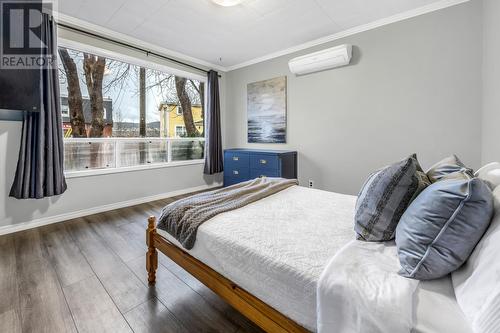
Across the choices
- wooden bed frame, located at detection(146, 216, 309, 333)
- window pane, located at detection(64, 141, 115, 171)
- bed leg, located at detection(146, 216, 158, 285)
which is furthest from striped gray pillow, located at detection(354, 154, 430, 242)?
window pane, located at detection(64, 141, 115, 171)

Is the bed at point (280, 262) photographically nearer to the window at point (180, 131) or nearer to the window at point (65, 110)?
the window at point (65, 110)

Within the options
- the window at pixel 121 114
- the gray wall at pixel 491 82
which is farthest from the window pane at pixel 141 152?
the gray wall at pixel 491 82

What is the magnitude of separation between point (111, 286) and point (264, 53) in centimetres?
381

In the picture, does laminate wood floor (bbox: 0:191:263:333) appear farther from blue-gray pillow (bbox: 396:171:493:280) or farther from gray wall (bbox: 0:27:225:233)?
blue-gray pillow (bbox: 396:171:493:280)

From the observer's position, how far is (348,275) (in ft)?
3.02

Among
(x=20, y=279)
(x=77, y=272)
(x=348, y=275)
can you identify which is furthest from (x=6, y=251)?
(x=348, y=275)

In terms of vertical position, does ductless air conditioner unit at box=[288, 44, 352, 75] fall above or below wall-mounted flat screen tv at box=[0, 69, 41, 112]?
above

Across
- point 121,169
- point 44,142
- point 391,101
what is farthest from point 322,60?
point 44,142

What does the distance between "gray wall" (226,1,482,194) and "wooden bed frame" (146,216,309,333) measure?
103 inches

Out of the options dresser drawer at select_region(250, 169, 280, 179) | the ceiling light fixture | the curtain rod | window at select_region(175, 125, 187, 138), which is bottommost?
dresser drawer at select_region(250, 169, 280, 179)

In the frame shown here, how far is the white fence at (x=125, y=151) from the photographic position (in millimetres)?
3141

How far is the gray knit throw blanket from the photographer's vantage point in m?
1.47

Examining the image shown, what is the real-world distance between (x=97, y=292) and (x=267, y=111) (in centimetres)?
343

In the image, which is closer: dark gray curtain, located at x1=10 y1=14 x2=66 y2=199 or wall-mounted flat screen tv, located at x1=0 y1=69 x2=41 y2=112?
wall-mounted flat screen tv, located at x1=0 y1=69 x2=41 y2=112
